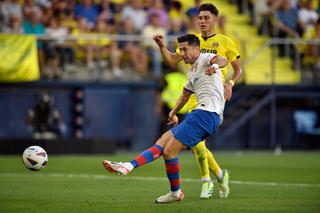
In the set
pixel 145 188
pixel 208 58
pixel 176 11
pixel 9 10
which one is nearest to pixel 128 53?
pixel 176 11

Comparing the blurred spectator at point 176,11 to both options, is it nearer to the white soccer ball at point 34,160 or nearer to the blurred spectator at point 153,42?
the blurred spectator at point 153,42

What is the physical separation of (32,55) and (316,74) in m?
8.55

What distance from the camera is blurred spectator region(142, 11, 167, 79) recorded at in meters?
23.3

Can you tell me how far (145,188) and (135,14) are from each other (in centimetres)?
1228

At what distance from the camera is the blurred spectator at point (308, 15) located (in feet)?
86.4

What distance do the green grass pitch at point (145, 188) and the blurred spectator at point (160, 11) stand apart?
6.24 m

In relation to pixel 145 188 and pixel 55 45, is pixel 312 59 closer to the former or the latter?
pixel 55 45

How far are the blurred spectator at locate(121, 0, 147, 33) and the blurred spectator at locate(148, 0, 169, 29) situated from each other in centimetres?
25

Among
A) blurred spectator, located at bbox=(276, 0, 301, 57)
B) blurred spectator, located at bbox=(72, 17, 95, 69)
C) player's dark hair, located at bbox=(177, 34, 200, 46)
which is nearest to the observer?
player's dark hair, located at bbox=(177, 34, 200, 46)

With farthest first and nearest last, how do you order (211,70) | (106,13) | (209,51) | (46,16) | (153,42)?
(106,13), (153,42), (46,16), (209,51), (211,70)

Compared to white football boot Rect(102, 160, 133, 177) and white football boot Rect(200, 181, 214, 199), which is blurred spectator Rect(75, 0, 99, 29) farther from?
white football boot Rect(102, 160, 133, 177)

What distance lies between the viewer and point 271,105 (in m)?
25.0

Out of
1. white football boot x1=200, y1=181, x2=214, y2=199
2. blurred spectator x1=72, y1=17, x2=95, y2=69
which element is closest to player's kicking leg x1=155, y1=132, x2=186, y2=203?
white football boot x1=200, y1=181, x2=214, y2=199

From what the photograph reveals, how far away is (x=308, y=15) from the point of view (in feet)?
87.1
